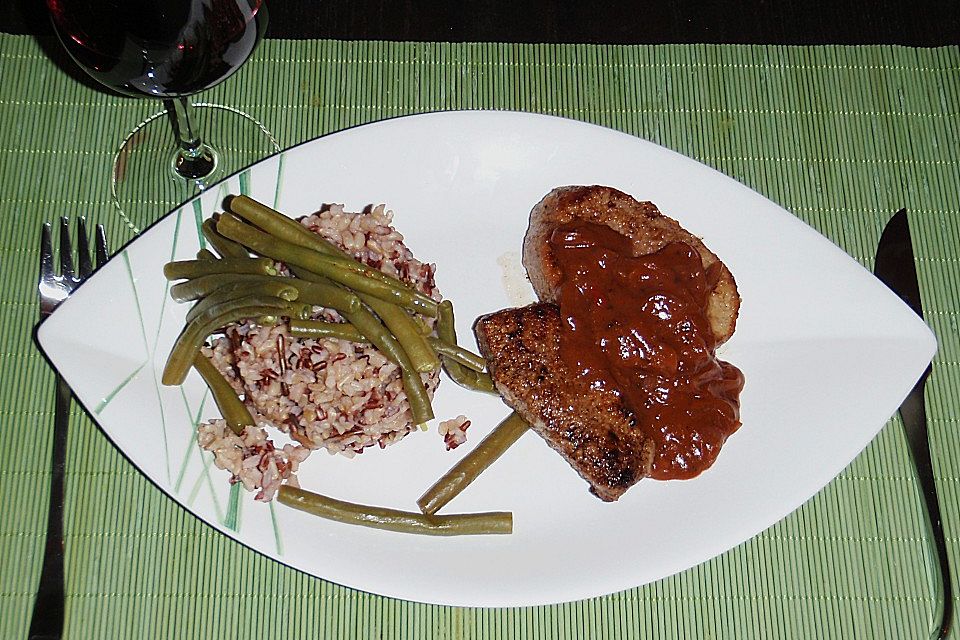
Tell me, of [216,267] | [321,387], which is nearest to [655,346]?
[321,387]

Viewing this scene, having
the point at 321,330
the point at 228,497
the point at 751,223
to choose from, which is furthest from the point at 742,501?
the point at 228,497

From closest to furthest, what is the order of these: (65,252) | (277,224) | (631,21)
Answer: (277,224) → (65,252) → (631,21)

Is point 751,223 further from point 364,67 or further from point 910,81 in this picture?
point 364,67

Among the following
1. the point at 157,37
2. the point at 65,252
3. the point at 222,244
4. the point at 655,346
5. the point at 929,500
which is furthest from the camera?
the point at 65,252

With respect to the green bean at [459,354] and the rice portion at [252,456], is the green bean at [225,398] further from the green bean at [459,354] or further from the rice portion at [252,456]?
the green bean at [459,354]

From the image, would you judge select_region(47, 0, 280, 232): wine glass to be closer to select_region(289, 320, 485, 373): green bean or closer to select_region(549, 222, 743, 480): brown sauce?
select_region(289, 320, 485, 373): green bean

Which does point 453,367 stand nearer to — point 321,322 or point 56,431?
point 321,322

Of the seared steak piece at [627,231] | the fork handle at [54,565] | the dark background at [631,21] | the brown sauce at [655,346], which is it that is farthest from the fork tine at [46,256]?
the brown sauce at [655,346]

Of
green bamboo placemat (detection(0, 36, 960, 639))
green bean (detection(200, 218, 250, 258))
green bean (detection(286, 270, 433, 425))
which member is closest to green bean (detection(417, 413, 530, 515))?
green bean (detection(286, 270, 433, 425))
